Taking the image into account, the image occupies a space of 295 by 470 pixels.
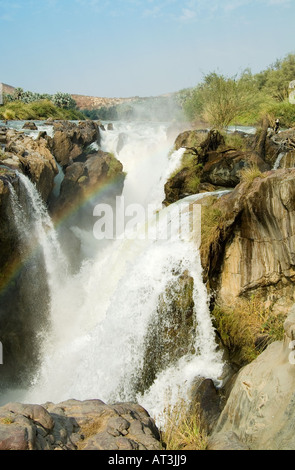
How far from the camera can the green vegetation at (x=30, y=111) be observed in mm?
25578

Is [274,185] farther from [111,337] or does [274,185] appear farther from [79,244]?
[79,244]

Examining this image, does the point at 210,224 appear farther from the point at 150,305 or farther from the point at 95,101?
the point at 95,101

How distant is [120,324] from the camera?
28.0ft

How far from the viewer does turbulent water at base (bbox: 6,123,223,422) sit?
302 inches

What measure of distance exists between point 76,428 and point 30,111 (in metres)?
28.6

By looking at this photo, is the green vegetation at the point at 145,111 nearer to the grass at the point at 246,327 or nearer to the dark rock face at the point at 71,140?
the dark rock face at the point at 71,140

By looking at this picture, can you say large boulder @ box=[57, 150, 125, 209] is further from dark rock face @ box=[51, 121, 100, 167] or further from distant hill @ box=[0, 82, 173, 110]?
distant hill @ box=[0, 82, 173, 110]

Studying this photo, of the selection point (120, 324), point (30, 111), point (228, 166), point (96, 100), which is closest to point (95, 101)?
point (96, 100)

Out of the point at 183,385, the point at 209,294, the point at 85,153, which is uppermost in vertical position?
the point at 85,153

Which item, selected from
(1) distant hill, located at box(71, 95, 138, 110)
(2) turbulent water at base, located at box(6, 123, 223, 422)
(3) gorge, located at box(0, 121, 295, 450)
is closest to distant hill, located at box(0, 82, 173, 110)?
(1) distant hill, located at box(71, 95, 138, 110)

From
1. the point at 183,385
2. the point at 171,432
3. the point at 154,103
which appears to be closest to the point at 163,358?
the point at 183,385

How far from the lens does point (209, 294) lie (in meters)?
8.20

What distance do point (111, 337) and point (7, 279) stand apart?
3960 millimetres

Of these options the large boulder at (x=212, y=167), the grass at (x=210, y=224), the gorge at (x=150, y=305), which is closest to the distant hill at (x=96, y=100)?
the gorge at (x=150, y=305)
